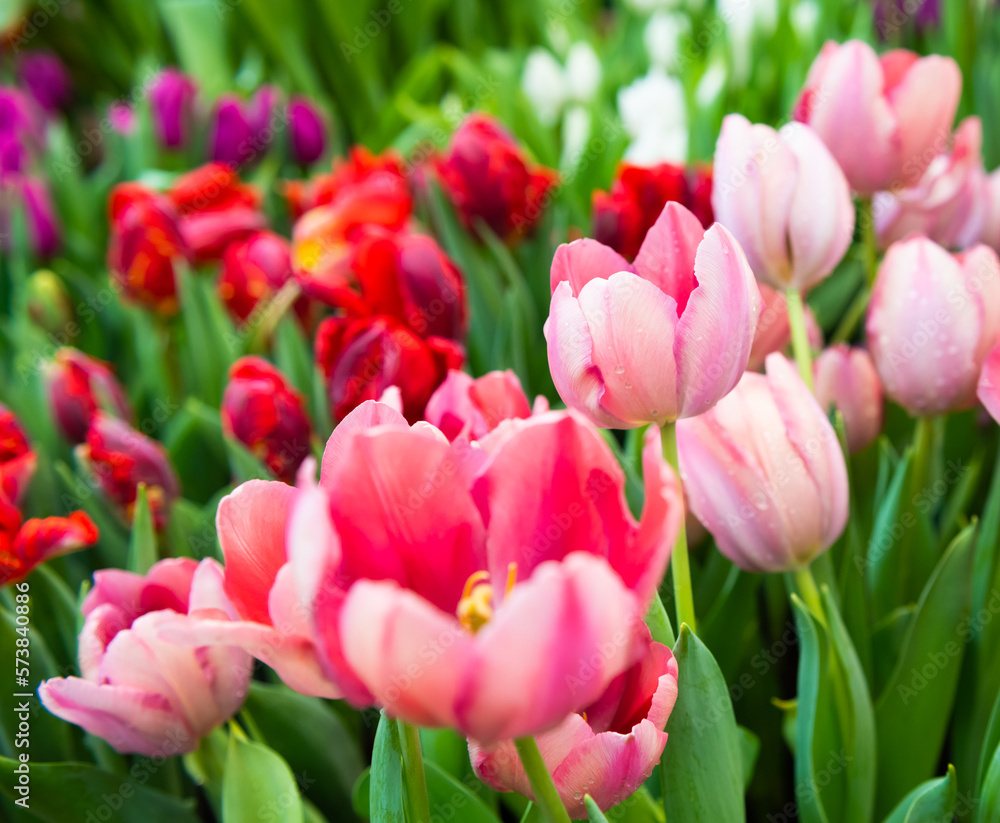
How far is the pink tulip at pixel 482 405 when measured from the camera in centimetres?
38

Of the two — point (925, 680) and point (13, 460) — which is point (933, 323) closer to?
point (925, 680)

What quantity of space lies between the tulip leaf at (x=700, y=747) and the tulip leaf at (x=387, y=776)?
0.10 metres

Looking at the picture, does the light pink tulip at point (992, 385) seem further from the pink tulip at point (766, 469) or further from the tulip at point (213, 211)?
the tulip at point (213, 211)

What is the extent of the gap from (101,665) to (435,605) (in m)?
0.19

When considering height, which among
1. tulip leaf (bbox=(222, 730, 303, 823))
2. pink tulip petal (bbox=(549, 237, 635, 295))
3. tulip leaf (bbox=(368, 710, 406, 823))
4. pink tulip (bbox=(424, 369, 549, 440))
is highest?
pink tulip petal (bbox=(549, 237, 635, 295))

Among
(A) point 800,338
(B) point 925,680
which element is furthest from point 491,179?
(B) point 925,680

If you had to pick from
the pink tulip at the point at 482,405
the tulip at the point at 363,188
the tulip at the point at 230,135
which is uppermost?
the tulip at the point at 230,135

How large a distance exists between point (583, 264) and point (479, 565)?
0.44ft

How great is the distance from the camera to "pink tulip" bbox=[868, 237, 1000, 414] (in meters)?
0.47

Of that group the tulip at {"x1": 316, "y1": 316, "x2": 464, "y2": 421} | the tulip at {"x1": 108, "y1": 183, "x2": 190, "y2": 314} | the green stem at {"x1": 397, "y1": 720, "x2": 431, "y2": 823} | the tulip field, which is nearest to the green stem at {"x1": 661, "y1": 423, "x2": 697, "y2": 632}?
the tulip field

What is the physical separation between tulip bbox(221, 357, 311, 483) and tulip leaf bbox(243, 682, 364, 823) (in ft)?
0.55

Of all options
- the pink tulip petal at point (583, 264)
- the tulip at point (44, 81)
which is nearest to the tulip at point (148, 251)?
the pink tulip petal at point (583, 264)

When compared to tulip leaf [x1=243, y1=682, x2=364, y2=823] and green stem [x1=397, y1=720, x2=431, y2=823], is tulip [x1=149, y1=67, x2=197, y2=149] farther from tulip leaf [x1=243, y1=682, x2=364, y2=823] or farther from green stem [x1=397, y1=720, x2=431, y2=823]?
green stem [x1=397, y1=720, x2=431, y2=823]

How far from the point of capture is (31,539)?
0.49 metres
